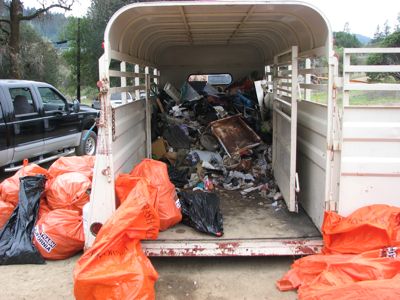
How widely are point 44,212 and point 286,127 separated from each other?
9.69 feet

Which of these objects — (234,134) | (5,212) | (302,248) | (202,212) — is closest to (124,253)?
(202,212)

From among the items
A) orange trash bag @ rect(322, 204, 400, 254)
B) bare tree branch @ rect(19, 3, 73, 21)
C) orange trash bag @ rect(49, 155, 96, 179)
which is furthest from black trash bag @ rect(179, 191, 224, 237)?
bare tree branch @ rect(19, 3, 73, 21)

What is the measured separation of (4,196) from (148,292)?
266 cm

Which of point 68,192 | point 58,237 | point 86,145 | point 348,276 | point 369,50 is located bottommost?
point 58,237

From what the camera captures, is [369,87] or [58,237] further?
[58,237]

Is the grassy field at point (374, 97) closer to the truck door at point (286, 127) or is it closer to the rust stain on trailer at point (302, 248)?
the truck door at point (286, 127)

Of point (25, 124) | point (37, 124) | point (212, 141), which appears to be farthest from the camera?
point (37, 124)

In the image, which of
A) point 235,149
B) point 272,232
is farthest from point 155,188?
point 235,149

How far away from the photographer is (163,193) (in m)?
4.33

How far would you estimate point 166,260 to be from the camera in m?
4.32

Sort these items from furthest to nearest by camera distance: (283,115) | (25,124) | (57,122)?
(57,122)
(25,124)
(283,115)

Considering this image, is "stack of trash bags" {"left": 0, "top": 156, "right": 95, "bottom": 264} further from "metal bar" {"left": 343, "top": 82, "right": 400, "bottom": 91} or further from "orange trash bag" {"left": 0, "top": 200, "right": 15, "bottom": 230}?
"metal bar" {"left": 343, "top": 82, "right": 400, "bottom": 91}

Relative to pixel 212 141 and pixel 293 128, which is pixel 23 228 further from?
pixel 212 141

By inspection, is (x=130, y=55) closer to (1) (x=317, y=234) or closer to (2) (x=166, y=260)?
(2) (x=166, y=260)
